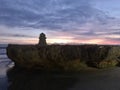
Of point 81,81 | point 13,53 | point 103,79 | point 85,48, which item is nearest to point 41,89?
point 81,81

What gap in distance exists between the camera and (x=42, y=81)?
51.8ft

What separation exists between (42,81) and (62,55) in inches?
129

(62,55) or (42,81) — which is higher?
Answer: (62,55)

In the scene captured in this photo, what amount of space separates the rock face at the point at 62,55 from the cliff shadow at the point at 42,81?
0.87 metres

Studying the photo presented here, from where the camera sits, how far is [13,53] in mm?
20125

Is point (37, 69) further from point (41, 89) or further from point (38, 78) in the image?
point (41, 89)

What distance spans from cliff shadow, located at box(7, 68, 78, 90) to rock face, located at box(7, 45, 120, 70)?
870 millimetres

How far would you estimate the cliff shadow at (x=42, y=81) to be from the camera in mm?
13883

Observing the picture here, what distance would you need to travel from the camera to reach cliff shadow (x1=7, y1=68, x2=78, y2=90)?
13883mm

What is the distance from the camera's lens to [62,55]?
18359 mm

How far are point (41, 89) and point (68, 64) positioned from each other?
239 inches

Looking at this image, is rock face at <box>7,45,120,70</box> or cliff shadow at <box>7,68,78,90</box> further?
rock face at <box>7,45,120,70</box>

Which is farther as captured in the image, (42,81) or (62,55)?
(62,55)

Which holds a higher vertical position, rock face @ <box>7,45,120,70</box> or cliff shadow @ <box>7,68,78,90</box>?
rock face @ <box>7,45,120,70</box>
